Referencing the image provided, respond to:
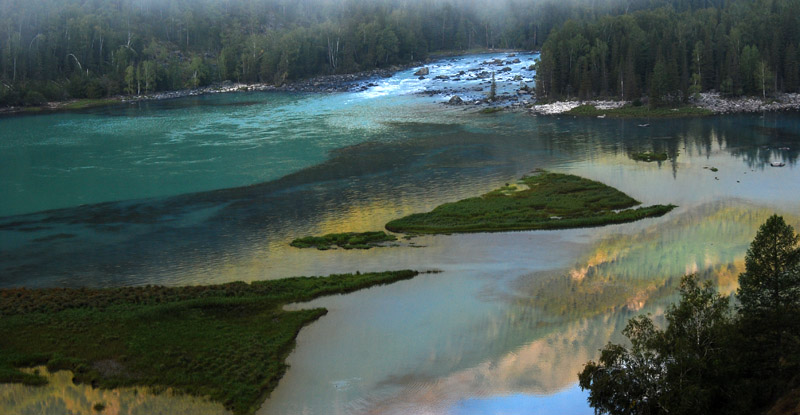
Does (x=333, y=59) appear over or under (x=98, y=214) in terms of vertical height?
over

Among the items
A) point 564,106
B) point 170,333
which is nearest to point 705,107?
point 564,106

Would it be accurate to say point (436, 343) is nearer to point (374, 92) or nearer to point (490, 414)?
point (490, 414)

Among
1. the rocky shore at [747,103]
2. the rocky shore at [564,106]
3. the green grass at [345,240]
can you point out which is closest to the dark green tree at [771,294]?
the green grass at [345,240]

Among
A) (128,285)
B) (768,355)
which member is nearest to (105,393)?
(128,285)

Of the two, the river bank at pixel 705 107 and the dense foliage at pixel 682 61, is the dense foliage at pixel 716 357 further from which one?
the dense foliage at pixel 682 61

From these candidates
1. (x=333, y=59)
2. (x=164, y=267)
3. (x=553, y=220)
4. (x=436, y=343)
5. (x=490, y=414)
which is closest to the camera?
(x=490, y=414)

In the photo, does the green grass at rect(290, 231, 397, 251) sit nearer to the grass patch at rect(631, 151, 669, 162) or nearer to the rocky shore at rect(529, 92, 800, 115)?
the grass patch at rect(631, 151, 669, 162)
